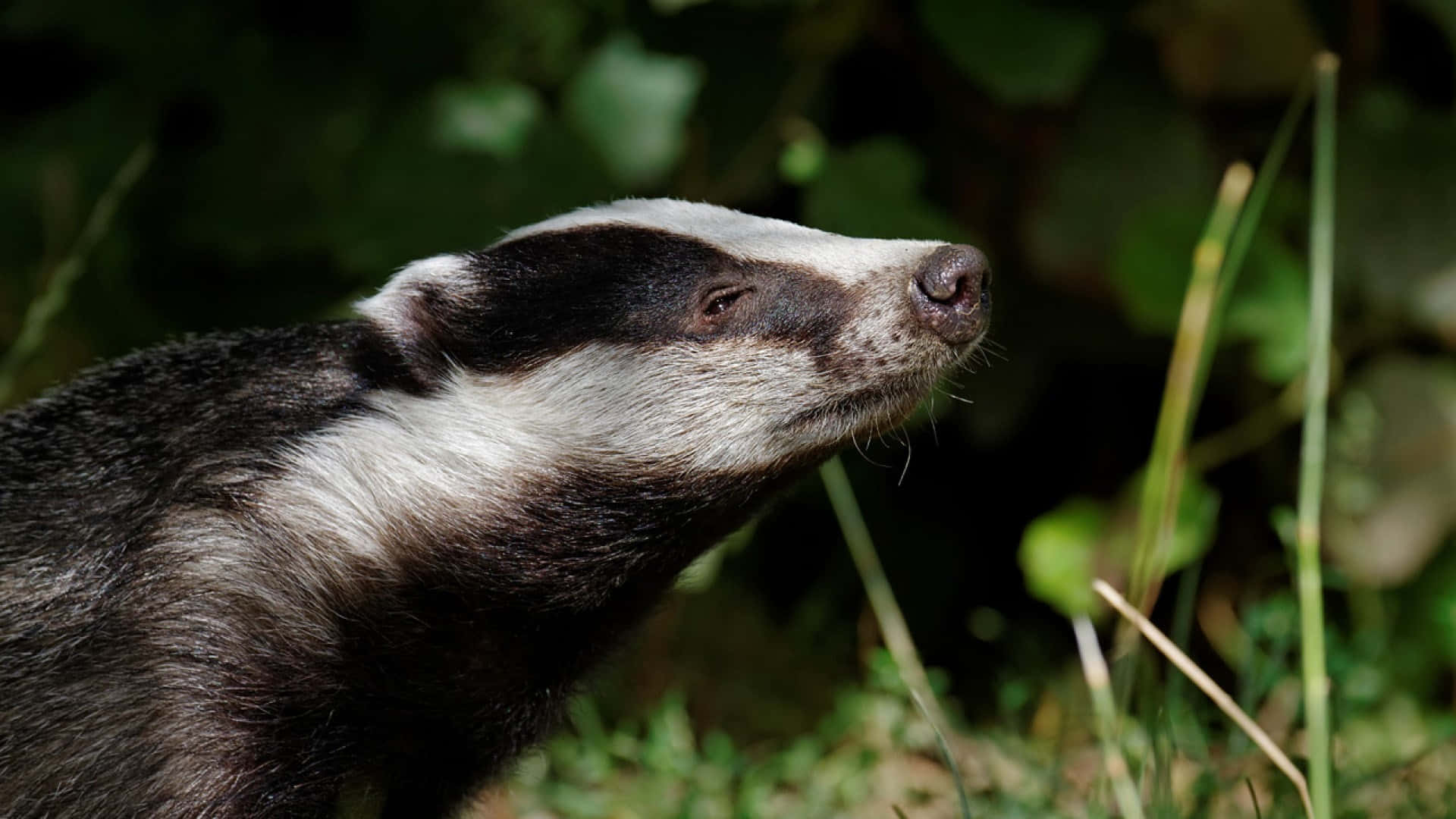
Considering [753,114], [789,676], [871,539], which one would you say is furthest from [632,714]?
[753,114]

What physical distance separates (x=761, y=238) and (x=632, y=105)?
203cm

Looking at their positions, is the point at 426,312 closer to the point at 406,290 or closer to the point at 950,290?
the point at 406,290

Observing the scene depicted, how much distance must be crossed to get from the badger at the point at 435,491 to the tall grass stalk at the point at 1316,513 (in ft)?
2.07

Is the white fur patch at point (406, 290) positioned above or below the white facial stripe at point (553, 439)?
above

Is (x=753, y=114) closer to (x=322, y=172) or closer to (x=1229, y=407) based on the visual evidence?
(x=322, y=172)

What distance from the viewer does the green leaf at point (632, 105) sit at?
500cm

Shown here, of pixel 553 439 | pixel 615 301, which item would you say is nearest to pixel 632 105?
pixel 615 301

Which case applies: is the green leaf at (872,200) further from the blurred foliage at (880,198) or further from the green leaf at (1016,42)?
the green leaf at (1016,42)

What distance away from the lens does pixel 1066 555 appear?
5090 millimetres

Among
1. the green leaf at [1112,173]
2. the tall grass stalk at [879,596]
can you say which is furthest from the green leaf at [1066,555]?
the tall grass stalk at [879,596]

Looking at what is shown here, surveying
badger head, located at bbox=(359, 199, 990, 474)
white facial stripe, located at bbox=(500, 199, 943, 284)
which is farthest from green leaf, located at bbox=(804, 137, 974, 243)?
badger head, located at bbox=(359, 199, 990, 474)

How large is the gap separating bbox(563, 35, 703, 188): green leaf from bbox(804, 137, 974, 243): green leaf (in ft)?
1.68

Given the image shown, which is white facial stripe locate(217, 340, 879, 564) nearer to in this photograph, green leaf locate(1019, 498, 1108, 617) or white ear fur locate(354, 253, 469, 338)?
white ear fur locate(354, 253, 469, 338)

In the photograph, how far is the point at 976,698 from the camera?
6.09 metres
